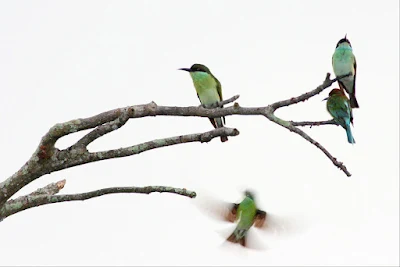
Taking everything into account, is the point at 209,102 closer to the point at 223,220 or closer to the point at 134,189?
the point at 223,220

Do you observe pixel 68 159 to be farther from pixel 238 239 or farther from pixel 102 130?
pixel 238 239

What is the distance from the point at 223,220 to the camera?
462cm

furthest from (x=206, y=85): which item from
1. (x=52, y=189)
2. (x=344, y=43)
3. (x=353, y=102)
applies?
(x=52, y=189)

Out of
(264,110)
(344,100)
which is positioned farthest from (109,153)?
(344,100)

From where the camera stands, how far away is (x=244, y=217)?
492cm

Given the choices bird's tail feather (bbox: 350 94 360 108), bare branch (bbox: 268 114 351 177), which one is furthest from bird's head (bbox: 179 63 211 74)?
bare branch (bbox: 268 114 351 177)

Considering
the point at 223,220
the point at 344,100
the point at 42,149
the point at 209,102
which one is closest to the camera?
the point at 42,149

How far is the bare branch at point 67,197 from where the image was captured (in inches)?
123

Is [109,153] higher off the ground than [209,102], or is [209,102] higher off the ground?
[209,102]

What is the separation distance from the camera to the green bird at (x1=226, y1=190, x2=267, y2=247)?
481 cm

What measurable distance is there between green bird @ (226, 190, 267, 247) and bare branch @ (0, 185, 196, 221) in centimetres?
159

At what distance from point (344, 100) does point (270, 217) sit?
1801 mm

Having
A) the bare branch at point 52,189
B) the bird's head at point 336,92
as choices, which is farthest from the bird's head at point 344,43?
the bare branch at point 52,189

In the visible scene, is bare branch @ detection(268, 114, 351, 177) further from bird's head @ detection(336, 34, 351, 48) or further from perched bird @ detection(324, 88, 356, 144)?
bird's head @ detection(336, 34, 351, 48)
